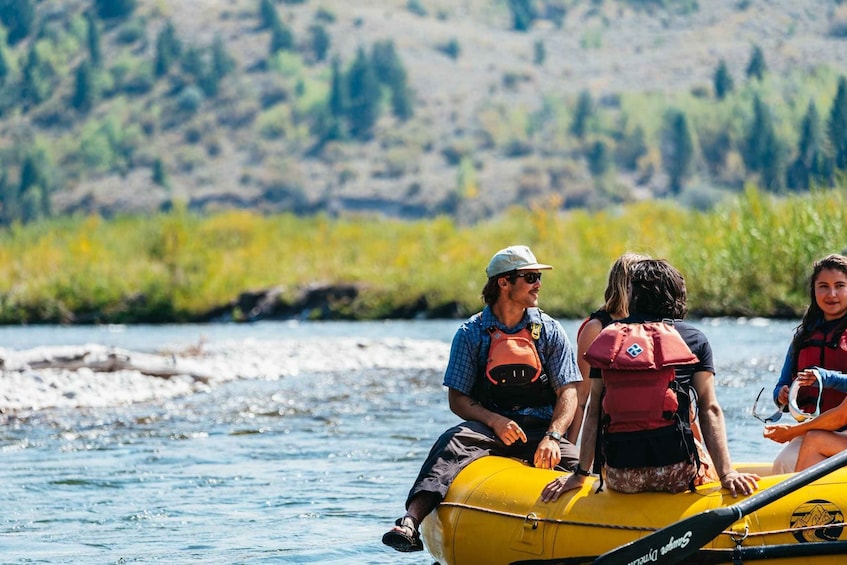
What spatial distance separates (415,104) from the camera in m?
132

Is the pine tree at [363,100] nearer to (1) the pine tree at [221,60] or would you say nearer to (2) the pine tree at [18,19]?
(1) the pine tree at [221,60]

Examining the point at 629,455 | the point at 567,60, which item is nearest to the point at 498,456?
the point at 629,455

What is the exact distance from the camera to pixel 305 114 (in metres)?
131

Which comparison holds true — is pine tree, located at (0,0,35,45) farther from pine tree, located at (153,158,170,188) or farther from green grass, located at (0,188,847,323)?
green grass, located at (0,188,847,323)

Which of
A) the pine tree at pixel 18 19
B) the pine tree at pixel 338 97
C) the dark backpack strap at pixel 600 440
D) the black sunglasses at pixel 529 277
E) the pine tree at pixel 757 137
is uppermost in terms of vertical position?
the pine tree at pixel 18 19

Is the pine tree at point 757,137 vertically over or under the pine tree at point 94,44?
under

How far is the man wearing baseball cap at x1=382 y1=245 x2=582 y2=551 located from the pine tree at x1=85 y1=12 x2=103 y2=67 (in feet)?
455

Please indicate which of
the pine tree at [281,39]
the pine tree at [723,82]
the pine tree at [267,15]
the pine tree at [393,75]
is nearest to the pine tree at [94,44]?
the pine tree at [281,39]

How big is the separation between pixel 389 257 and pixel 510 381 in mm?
40693

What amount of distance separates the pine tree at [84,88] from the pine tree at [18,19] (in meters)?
21.8

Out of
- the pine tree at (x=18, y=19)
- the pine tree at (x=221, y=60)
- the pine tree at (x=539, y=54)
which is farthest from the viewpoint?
the pine tree at (x=18, y=19)

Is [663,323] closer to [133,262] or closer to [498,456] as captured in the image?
[498,456]

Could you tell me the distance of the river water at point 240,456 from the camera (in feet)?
30.9

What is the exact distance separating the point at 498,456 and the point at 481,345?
62cm
